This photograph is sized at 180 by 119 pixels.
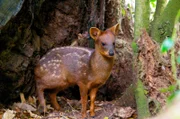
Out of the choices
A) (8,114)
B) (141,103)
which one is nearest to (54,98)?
(8,114)

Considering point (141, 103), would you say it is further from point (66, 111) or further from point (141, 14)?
point (66, 111)

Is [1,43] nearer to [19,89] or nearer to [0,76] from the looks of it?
[0,76]

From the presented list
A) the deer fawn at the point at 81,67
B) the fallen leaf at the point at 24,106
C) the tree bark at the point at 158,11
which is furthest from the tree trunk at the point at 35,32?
the tree bark at the point at 158,11

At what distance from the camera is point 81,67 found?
5.06m

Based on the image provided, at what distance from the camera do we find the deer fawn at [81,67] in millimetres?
4988

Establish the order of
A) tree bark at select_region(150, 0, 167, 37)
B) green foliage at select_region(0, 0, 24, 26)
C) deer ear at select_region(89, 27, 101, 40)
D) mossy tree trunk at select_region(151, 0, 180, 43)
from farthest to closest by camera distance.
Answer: deer ear at select_region(89, 27, 101, 40), tree bark at select_region(150, 0, 167, 37), mossy tree trunk at select_region(151, 0, 180, 43), green foliage at select_region(0, 0, 24, 26)

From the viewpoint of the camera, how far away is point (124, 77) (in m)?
6.34

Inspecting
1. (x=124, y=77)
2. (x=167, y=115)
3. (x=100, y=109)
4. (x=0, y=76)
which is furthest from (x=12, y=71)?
(x=167, y=115)

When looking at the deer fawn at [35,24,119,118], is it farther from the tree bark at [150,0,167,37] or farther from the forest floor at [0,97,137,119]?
the tree bark at [150,0,167,37]

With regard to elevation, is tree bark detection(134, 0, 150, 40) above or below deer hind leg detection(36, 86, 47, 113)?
above

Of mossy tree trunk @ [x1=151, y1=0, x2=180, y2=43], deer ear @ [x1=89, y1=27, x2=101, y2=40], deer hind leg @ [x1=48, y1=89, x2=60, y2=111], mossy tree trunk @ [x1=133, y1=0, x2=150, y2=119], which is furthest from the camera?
deer hind leg @ [x1=48, y1=89, x2=60, y2=111]

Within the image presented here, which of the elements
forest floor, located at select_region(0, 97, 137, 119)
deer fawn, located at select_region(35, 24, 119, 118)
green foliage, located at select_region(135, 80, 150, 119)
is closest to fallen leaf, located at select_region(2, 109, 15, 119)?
forest floor, located at select_region(0, 97, 137, 119)

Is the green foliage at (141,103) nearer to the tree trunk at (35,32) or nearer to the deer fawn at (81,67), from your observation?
the deer fawn at (81,67)

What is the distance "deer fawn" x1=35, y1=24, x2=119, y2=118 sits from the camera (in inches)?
196
